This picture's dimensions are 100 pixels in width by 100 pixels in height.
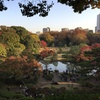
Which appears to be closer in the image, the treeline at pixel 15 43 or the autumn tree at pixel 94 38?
the treeline at pixel 15 43

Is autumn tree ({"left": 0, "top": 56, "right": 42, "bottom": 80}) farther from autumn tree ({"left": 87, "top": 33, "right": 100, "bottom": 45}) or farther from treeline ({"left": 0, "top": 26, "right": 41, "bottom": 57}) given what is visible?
autumn tree ({"left": 87, "top": 33, "right": 100, "bottom": 45})

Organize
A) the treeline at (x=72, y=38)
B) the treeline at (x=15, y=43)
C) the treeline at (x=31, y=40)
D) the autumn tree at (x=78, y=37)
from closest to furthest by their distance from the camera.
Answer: the treeline at (x=15, y=43) → the treeline at (x=31, y=40) → the autumn tree at (x=78, y=37) → the treeline at (x=72, y=38)

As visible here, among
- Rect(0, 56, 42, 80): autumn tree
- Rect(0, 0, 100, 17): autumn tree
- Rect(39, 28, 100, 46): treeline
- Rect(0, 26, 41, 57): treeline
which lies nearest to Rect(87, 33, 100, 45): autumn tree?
Rect(39, 28, 100, 46): treeline

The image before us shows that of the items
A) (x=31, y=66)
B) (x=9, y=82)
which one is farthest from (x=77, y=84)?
(x=9, y=82)

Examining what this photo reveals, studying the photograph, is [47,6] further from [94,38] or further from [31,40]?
[94,38]

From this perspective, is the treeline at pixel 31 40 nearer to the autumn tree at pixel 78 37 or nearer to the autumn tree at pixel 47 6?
the autumn tree at pixel 78 37

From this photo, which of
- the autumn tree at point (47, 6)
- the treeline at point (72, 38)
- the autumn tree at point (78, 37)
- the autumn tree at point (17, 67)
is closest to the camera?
the autumn tree at point (47, 6)

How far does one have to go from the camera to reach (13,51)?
131 ft

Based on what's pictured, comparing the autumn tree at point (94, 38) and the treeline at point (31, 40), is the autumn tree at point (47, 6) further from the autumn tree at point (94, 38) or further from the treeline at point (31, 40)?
the autumn tree at point (94, 38)

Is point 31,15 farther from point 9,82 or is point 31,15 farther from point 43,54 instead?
point 43,54

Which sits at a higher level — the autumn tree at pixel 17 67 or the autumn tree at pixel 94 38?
the autumn tree at pixel 94 38

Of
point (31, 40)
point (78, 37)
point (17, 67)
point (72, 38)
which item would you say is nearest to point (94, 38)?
point (78, 37)

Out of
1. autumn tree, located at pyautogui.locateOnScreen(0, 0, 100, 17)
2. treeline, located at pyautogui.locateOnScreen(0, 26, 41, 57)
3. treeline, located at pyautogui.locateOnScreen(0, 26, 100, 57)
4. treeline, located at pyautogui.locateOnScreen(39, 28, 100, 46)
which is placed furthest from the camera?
treeline, located at pyautogui.locateOnScreen(39, 28, 100, 46)

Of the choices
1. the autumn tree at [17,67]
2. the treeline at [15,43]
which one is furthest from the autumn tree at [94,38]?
the autumn tree at [17,67]
